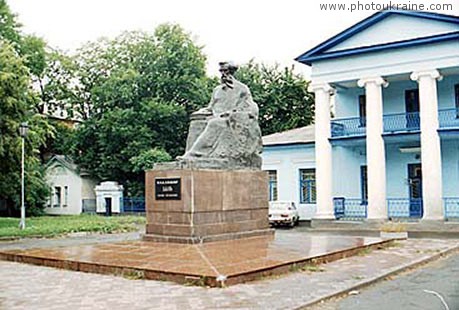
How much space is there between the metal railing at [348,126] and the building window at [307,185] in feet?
7.52

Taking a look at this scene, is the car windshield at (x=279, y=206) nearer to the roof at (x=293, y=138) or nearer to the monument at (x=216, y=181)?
the roof at (x=293, y=138)

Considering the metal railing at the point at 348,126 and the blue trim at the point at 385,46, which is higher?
the blue trim at the point at 385,46

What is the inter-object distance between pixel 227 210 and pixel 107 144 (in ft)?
83.3

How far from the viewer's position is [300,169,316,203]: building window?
27.7 metres

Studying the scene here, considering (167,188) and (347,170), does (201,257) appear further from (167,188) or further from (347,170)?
(347,170)

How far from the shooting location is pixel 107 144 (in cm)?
3669

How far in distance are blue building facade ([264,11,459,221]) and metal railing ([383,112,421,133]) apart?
41 millimetres

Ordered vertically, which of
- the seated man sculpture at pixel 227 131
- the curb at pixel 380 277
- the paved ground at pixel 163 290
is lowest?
the curb at pixel 380 277

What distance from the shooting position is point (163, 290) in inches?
307

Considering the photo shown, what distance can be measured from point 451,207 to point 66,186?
2503cm

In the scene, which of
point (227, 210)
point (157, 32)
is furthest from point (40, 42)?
point (227, 210)

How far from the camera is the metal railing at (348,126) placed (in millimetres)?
26406

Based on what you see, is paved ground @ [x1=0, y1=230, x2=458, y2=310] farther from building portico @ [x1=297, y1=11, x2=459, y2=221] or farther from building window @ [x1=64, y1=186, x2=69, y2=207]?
building window @ [x1=64, y1=186, x2=69, y2=207]

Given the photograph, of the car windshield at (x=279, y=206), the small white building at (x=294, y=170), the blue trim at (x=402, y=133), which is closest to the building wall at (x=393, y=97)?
the small white building at (x=294, y=170)
